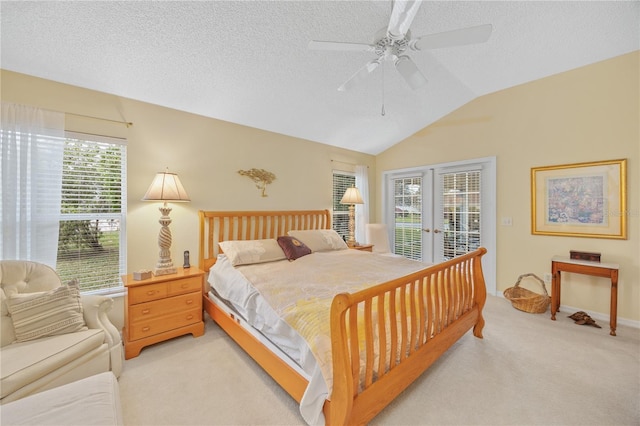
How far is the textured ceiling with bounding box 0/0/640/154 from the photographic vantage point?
1.89 meters

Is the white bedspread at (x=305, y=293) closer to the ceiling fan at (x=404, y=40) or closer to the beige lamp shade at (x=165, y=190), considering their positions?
the beige lamp shade at (x=165, y=190)

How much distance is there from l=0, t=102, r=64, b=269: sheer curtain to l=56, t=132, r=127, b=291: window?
0.44 ft

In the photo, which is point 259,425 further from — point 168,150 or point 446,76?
point 446,76

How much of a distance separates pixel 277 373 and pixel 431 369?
1.27 m

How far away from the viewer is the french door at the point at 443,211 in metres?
3.87

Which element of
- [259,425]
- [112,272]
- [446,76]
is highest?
[446,76]

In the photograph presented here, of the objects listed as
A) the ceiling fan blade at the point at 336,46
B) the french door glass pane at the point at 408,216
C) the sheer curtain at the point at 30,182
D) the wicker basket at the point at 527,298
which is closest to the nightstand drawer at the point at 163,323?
the sheer curtain at the point at 30,182

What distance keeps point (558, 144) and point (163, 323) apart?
4.95 metres

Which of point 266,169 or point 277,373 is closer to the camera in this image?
point 277,373

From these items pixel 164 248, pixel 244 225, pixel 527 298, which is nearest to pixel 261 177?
pixel 244 225

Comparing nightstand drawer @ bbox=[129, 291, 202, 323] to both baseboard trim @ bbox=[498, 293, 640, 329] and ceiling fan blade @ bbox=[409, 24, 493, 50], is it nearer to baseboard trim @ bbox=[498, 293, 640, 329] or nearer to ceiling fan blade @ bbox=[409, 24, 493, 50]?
ceiling fan blade @ bbox=[409, 24, 493, 50]

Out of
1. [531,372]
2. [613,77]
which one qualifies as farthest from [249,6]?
[613,77]

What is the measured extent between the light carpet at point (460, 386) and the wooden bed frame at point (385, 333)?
0.18m

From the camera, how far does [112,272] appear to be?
263 cm
